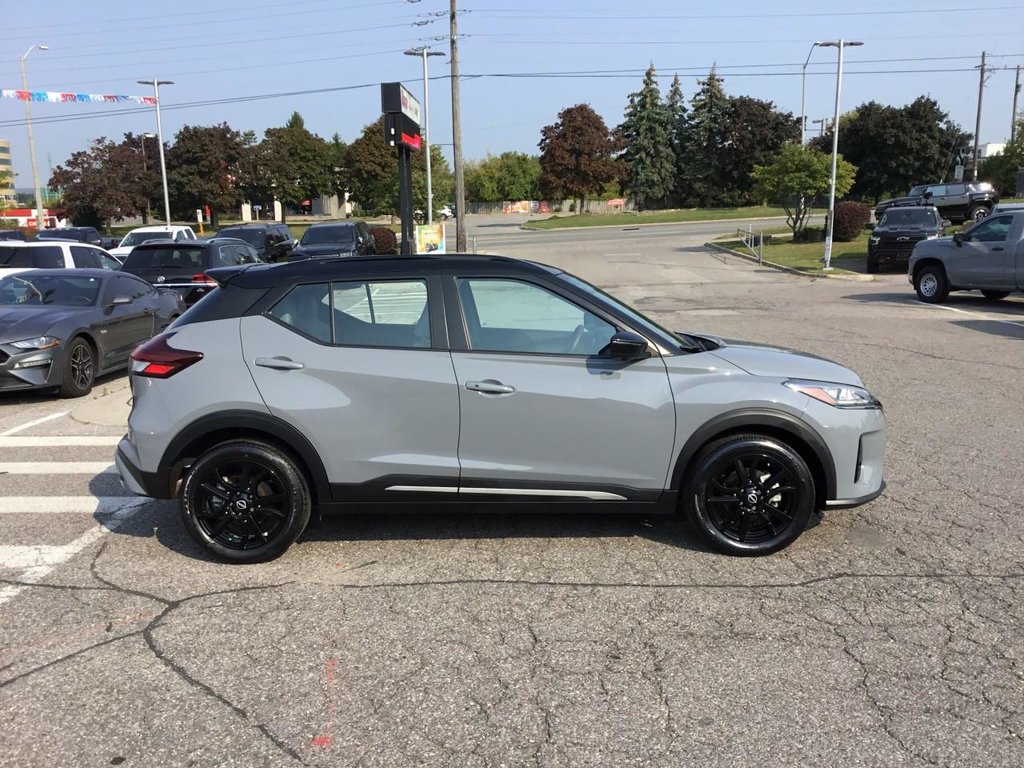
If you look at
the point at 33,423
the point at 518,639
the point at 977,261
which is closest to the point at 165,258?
the point at 33,423

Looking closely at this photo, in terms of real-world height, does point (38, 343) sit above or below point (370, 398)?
below

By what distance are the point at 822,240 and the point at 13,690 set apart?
120ft

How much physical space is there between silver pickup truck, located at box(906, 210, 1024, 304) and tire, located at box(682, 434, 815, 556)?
543 inches

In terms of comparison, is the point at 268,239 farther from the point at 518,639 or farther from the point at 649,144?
the point at 649,144

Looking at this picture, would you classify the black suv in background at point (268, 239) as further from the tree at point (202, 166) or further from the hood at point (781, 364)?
the tree at point (202, 166)

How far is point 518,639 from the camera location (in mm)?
3752

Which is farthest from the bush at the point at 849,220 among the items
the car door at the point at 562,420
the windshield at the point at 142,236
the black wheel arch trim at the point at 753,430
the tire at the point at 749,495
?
the car door at the point at 562,420

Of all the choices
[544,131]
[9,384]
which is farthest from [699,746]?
[544,131]

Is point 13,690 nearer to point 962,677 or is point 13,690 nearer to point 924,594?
point 962,677

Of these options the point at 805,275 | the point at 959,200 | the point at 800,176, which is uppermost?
the point at 800,176

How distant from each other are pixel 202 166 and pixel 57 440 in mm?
64136

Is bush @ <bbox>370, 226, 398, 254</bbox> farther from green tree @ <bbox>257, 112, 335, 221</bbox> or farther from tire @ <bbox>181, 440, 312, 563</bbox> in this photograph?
green tree @ <bbox>257, 112, 335, 221</bbox>

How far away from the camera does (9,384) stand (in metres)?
8.81

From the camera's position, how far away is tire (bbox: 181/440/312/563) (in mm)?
4523
